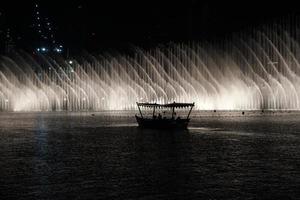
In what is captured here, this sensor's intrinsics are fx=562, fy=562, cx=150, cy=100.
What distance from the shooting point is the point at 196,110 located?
140m

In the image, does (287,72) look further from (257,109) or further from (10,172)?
(10,172)

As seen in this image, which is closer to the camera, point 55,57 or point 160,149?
point 160,149

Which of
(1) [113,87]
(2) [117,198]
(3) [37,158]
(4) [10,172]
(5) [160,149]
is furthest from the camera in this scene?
(1) [113,87]

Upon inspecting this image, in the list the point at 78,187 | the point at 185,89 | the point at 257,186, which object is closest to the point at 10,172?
the point at 78,187

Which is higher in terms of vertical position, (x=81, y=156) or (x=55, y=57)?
(x=55, y=57)

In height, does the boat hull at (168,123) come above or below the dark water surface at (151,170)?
above

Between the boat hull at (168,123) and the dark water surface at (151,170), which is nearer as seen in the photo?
the dark water surface at (151,170)

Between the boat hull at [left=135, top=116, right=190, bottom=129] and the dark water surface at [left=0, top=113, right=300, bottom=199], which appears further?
the boat hull at [left=135, top=116, right=190, bottom=129]

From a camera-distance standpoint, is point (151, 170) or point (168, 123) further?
point (168, 123)

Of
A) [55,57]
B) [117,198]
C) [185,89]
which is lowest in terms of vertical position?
[117,198]

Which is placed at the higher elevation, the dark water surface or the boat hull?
the boat hull

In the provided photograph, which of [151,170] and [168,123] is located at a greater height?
[168,123]

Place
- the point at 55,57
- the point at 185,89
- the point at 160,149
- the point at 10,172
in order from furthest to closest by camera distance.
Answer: the point at 55,57 → the point at 185,89 → the point at 160,149 → the point at 10,172

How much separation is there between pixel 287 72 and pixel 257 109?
34.0 metres
